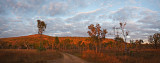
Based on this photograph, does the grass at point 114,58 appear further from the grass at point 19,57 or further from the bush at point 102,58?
the grass at point 19,57

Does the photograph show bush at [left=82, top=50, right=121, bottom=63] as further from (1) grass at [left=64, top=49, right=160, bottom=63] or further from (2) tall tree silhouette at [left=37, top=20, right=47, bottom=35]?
(2) tall tree silhouette at [left=37, top=20, right=47, bottom=35]

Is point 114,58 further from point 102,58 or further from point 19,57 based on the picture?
point 19,57

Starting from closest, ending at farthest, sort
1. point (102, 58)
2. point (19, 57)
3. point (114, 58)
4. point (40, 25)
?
point (114, 58) < point (19, 57) < point (102, 58) < point (40, 25)

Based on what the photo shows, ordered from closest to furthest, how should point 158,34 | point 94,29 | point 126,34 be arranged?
point 126,34 → point 94,29 → point 158,34

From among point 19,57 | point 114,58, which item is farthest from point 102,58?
point 19,57

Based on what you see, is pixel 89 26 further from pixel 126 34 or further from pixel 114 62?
pixel 114 62

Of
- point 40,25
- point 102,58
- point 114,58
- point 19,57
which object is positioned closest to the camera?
point 114,58

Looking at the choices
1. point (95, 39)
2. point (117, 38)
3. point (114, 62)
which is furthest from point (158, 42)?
point (114, 62)

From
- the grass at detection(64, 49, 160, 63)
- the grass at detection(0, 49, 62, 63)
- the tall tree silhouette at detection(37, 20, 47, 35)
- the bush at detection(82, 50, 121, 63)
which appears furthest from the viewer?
the tall tree silhouette at detection(37, 20, 47, 35)

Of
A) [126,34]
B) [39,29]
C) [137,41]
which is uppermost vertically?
[39,29]

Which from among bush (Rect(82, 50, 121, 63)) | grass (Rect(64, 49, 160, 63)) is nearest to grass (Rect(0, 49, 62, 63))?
bush (Rect(82, 50, 121, 63))

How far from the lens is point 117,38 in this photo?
41562mm

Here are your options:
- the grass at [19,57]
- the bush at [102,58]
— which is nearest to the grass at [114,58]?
the bush at [102,58]

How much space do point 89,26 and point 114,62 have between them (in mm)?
25142
